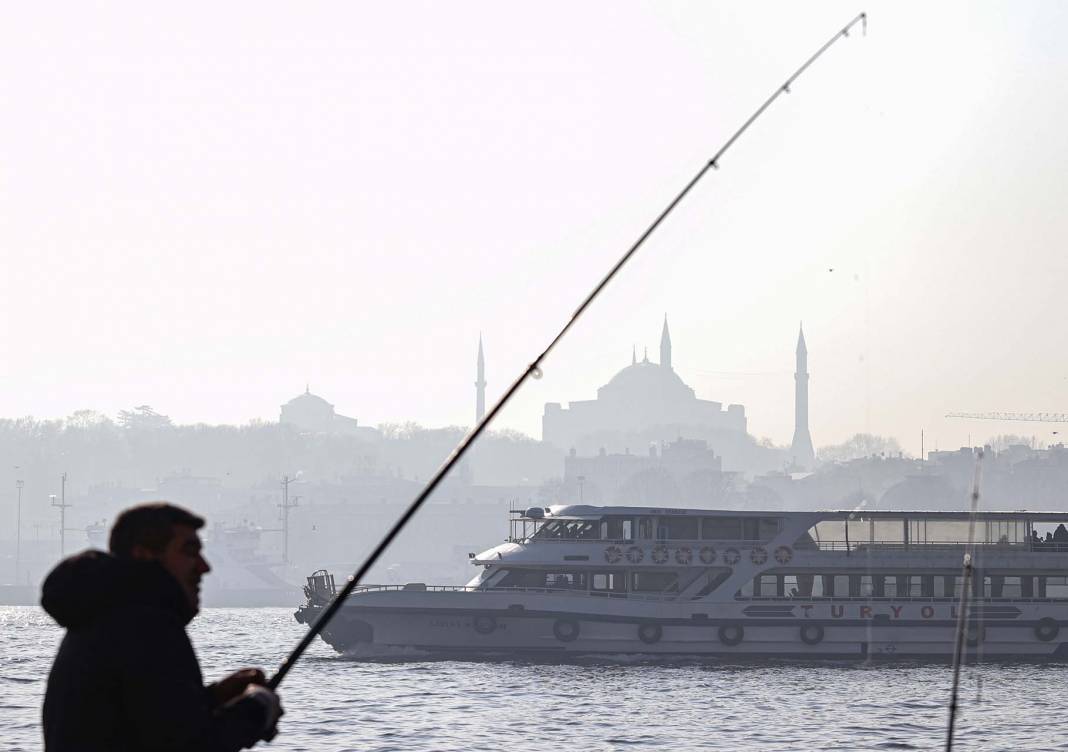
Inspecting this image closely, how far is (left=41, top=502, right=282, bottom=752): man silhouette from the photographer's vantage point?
14.9 ft

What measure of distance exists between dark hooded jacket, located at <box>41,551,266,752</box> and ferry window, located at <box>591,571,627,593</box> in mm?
40286

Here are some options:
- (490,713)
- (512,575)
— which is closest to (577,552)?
(512,575)

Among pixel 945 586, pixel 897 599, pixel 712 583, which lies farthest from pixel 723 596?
pixel 945 586

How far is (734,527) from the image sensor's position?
44.6 metres

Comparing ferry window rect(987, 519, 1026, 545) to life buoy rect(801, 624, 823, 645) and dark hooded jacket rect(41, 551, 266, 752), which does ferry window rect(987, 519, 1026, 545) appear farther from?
→ dark hooded jacket rect(41, 551, 266, 752)

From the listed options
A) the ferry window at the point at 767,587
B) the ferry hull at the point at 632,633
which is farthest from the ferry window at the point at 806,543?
the ferry hull at the point at 632,633

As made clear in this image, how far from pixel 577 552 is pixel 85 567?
39.9m

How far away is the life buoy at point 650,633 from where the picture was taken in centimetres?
4384

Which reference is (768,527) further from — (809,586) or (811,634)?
(811,634)

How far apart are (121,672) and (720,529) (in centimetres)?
4068

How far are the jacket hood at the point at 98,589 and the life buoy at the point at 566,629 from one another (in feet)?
129

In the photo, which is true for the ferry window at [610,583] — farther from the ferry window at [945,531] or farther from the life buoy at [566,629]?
the ferry window at [945,531]

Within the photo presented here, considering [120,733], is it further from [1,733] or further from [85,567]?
[1,733]

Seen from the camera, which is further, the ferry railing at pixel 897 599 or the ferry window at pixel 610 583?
the ferry window at pixel 610 583
